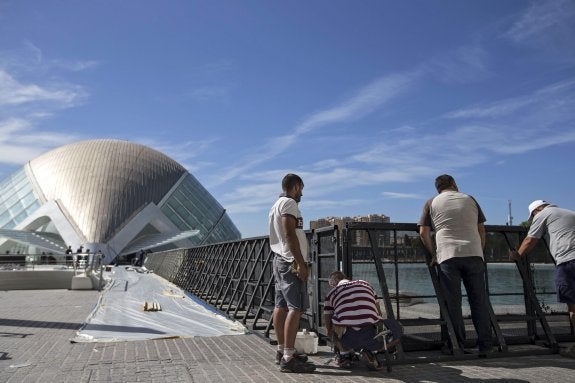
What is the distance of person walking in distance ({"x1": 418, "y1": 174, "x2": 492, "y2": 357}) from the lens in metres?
4.82

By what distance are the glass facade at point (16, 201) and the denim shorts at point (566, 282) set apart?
51.7 m

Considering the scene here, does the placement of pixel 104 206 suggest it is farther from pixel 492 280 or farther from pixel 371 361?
pixel 371 361

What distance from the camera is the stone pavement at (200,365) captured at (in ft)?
13.7

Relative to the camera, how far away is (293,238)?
175 inches

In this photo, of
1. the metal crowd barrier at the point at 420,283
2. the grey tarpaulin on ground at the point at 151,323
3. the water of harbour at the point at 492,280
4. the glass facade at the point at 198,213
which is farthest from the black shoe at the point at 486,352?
the glass facade at the point at 198,213

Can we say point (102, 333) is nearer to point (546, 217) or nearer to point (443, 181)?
point (443, 181)

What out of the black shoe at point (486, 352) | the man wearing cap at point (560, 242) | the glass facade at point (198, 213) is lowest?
the black shoe at point (486, 352)

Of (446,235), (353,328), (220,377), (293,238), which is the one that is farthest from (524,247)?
(220,377)

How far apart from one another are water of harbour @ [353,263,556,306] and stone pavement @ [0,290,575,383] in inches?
41.2

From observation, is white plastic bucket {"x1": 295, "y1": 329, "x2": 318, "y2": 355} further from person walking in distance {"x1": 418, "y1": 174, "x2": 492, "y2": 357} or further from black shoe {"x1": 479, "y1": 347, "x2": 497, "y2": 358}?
black shoe {"x1": 479, "y1": 347, "x2": 497, "y2": 358}

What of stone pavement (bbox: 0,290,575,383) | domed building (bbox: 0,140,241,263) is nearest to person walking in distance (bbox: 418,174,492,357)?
stone pavement (bbox: 0,290,575,383)

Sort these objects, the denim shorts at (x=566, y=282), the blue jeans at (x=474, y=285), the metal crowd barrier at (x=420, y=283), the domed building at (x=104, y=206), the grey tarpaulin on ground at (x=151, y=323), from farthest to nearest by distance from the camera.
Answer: the domed building at (x=104, y=206), the grey tarpaulin on ground at (x=151, y=323), the metal crowd barrier at (x=420, y=283), the denim shorts at (x=566, y=282), the blue jeans at (x=474, y=285)

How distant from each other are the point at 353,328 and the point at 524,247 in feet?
7.63

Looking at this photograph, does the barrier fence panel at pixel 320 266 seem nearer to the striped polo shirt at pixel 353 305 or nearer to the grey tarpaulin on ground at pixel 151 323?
→ the striped polo shirt at pixel 353 305
